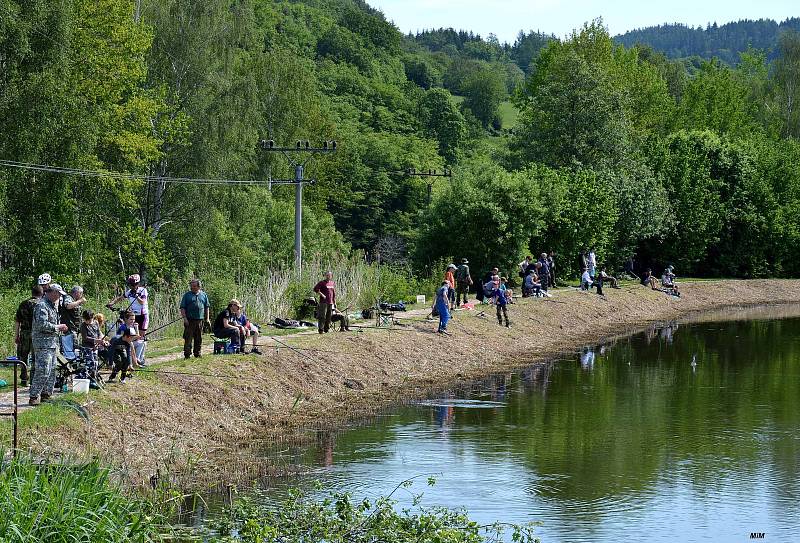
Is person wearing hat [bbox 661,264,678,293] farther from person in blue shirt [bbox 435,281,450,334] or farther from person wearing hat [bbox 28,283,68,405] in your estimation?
person wearing hat [bbox 28,283,68,405]

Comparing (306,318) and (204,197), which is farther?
(204,197)

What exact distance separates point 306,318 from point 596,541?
17.7 m

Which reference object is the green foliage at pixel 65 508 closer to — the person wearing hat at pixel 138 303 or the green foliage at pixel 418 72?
the person wearing hat at pixel 138 303

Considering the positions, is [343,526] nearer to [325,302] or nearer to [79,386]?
[79,386]

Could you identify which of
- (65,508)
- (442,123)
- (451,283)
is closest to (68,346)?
(65,508)

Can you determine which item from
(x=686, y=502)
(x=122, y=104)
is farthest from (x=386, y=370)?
(x=122, y=104)

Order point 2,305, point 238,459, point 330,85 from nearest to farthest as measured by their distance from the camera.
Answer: point 238,459, point 2,305, point 330,85

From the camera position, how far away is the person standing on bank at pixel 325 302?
27.8m

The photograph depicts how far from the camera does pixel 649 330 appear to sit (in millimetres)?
43688

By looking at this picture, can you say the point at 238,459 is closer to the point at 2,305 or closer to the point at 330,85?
the point at 2,305

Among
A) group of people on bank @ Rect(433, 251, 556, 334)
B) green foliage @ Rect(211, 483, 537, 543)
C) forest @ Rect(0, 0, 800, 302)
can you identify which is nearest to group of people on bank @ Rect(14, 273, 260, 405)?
green foliage @ Rect(211, 483, 537, 543)

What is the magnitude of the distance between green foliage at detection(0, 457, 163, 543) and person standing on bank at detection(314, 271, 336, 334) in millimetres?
14715

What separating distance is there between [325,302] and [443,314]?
4.46 meters

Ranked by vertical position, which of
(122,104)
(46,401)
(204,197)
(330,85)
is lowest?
(46,401)
